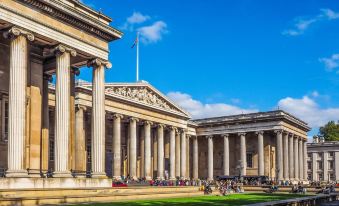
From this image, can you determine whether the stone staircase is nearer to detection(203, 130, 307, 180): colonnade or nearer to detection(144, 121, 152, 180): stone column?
detection(144, 121, 152, 180): stone column

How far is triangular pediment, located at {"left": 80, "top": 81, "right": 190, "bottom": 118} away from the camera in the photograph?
66.2 m

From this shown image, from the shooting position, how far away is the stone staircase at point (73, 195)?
2562cm

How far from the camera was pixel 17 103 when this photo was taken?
29.4 meters

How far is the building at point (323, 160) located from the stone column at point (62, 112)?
99.6 m

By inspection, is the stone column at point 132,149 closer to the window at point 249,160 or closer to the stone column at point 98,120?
the window at point 249,160

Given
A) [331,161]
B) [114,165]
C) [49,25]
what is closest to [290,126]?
[114,165]

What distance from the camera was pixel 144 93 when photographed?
241 ft

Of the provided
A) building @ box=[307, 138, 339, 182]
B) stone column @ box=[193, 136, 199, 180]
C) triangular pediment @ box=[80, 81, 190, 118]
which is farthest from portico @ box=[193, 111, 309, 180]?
building @ box=[307, 138, 339, 182]

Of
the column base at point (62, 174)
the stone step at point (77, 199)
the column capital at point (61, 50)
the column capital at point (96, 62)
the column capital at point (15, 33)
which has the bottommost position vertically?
the stone step at point (77, 199)

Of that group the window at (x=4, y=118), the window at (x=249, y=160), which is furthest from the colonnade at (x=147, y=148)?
the window at (x=4, y=118)

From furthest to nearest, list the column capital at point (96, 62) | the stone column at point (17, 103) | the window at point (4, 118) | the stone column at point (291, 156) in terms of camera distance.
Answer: the stone column at point (291, 156)
the column capital at point (96, 62)
the window at point (4, 118)
the stone column at point (17, 103)

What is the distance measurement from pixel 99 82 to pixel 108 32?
393 centimetres

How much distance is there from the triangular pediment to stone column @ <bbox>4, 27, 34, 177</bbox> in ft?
96.3

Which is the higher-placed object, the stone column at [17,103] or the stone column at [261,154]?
the stone column at [17,103]
